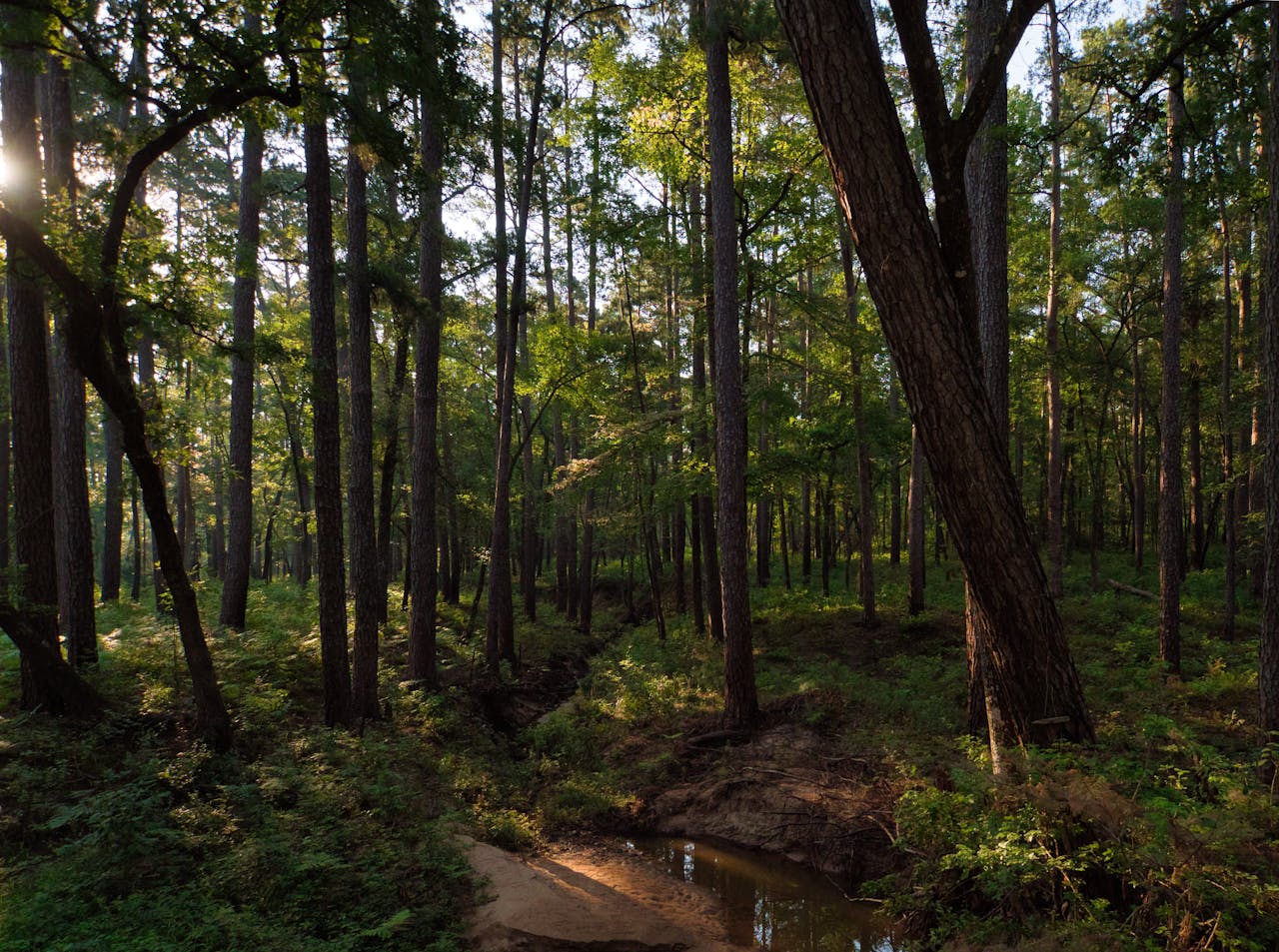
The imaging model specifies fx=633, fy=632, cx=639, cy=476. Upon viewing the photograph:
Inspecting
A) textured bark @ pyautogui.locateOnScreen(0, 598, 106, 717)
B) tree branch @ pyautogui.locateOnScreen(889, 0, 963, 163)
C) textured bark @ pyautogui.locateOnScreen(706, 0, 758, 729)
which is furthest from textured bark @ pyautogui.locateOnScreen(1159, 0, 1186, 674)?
textured bark @ pyautogui.locateOnScreen(0, 598, 106, 717)

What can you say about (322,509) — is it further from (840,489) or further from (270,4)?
(840,489)

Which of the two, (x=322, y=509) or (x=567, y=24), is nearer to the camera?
(x=322, y=509)

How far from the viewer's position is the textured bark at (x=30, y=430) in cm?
817

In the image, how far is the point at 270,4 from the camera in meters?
6.85

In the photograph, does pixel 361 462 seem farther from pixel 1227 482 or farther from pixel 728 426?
pixel 1227 482

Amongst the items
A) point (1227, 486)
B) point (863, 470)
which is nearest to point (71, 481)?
point (863, 470)

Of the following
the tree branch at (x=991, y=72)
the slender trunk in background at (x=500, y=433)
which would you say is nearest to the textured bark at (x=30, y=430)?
the slender trunk in background at (x=500, y=433)

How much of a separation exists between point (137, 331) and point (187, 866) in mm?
6117

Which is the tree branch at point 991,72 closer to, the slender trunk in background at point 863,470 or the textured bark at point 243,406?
the slender trunk in background at point 863,470

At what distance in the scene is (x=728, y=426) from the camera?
10.3 m

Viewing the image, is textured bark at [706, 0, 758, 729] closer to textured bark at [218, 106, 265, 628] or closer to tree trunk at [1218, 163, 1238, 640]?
tree trunk at [1218, 163, 1238, 640]

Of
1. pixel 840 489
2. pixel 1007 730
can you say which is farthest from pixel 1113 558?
pixel 1007 730

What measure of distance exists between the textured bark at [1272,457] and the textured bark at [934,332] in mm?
4027

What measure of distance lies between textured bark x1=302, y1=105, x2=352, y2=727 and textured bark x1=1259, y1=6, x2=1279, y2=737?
11.0 m
